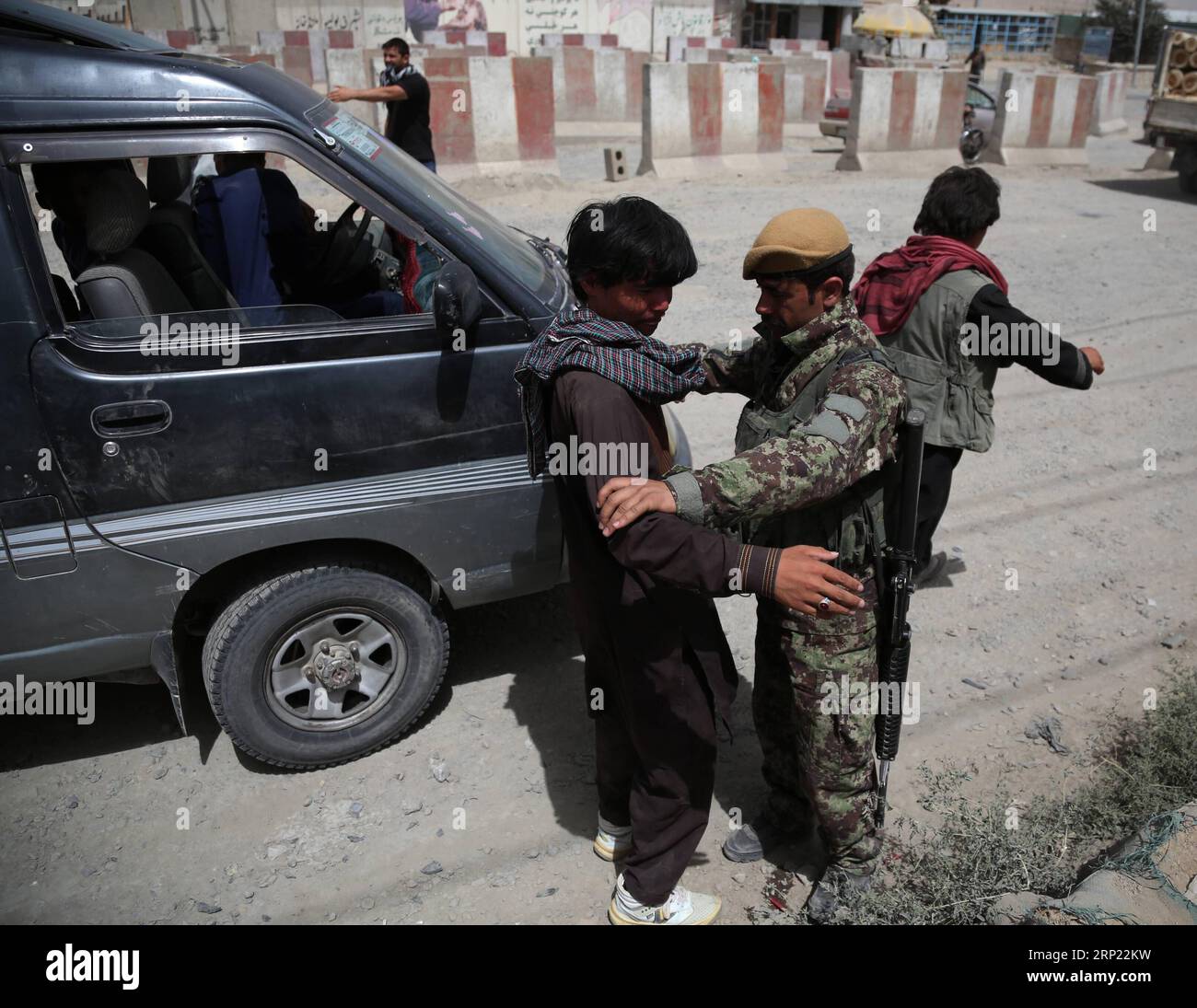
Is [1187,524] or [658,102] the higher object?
[658,102]

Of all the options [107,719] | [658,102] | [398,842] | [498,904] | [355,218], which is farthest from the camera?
[658,102]

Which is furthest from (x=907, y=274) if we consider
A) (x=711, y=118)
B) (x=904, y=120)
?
(x=904, y=120)

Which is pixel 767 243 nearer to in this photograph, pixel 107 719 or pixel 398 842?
pixel 398 842

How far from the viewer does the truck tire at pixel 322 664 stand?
9.89 feet

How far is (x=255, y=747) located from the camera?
3160 mm

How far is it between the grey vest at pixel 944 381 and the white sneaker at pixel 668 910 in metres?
1.98

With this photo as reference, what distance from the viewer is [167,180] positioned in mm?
3473

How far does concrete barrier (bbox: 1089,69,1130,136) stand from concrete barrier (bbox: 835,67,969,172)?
9698mm

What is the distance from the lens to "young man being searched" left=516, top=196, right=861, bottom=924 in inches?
76.2

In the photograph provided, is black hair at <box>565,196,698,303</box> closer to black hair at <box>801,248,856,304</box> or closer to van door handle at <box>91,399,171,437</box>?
black hair at <box>801,248,856,304</box>

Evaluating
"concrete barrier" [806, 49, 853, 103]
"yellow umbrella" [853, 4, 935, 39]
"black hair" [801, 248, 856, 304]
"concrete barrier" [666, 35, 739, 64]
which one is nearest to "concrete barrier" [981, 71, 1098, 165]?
"yellow umbrella" [853, 4, 935, 39]

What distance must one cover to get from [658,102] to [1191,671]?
1217 cm

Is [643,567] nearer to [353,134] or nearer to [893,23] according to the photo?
[353,134]

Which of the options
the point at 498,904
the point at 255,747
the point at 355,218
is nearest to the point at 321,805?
the point at 255,747
